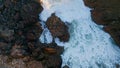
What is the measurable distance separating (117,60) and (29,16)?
3781 millimetres

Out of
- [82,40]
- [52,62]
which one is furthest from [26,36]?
[82,40]

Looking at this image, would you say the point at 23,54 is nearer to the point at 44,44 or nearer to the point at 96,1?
the point at 44,44

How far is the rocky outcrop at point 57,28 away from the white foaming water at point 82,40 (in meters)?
0.20

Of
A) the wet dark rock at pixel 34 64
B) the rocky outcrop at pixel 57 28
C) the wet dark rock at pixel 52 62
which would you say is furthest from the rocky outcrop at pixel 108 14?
the wet dark rock at pixel 34 64

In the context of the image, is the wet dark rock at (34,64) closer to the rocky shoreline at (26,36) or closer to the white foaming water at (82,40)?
the rocky shoreline at (26,36)

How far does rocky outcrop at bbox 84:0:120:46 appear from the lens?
11.0 m

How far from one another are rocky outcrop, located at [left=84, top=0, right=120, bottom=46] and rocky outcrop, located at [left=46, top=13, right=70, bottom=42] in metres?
1.38

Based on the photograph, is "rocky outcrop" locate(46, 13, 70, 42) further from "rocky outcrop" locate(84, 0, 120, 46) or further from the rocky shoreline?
"rocky outcrop" locate(84, 0, 120, 46)

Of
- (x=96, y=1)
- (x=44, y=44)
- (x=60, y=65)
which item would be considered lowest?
(x=60, y=65)

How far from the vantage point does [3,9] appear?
1123 cm

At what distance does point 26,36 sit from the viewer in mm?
10680

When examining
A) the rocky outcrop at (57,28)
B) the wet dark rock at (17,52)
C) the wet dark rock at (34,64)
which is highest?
the rocky outcrop at (57,28)

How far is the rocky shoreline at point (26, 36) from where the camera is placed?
1002 cm

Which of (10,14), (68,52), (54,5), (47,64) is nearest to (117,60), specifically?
(68,52)
